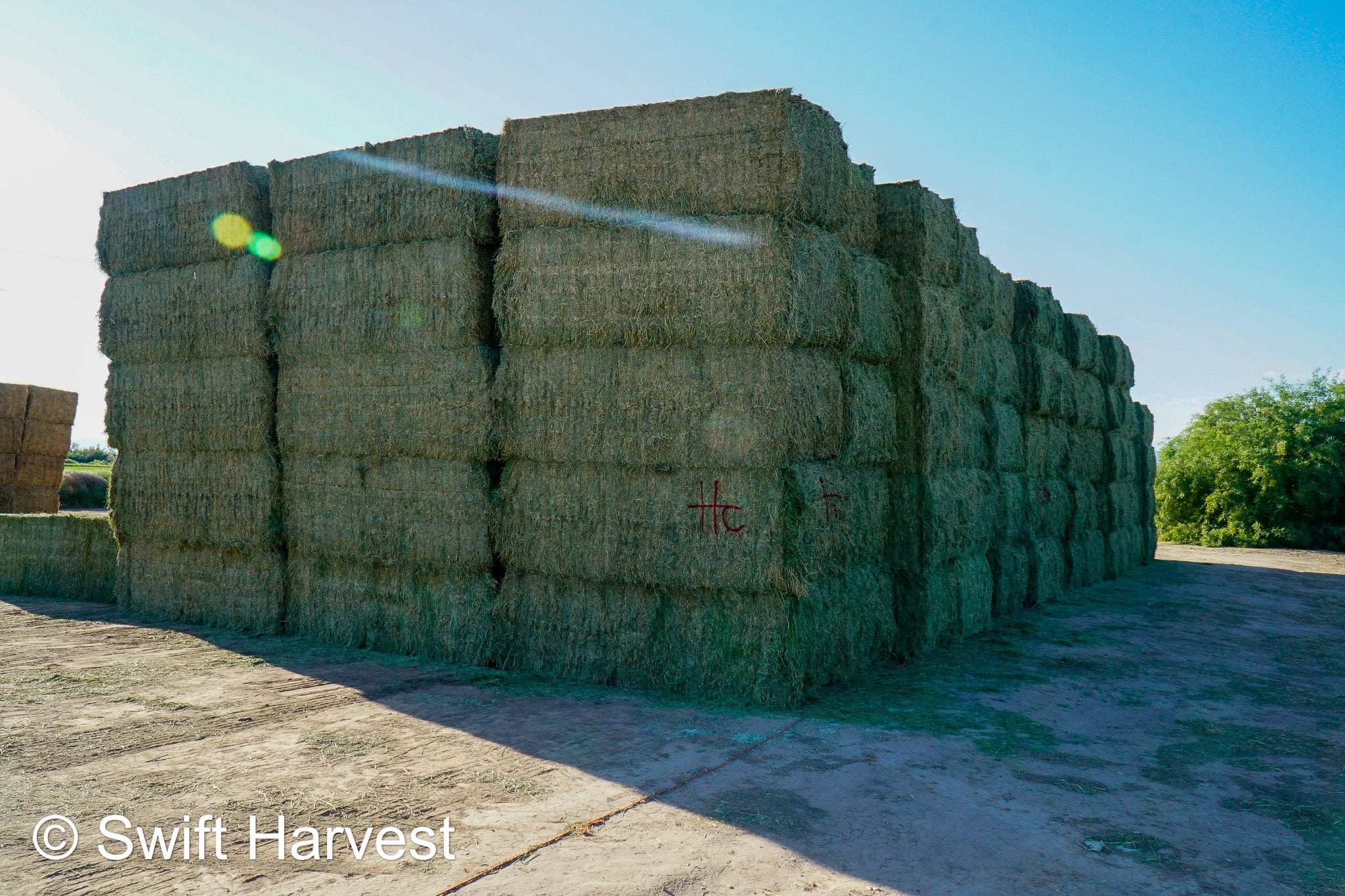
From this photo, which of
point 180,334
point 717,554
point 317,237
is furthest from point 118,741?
point 180,334

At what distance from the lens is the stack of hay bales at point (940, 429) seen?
8594 mm

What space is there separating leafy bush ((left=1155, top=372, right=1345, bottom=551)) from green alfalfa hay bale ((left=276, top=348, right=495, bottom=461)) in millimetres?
23565

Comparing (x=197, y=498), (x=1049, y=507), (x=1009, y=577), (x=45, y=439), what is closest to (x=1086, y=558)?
(x=1049, y=507)

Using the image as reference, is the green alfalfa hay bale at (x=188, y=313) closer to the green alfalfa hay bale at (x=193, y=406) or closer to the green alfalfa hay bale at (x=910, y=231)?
the green alfalfa hay bale at (x=193, y=406)

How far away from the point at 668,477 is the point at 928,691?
8.35ft

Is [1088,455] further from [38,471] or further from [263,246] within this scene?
[38,471]

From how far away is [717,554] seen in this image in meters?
6.68

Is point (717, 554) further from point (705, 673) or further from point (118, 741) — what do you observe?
point (118, 741)

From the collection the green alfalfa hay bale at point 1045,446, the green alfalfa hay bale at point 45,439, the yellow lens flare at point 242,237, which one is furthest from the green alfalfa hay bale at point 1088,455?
the green alfalfa hay bale at point 45,439

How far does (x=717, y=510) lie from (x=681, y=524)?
0.99 feet

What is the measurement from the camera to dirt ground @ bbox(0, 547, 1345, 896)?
12.4ft

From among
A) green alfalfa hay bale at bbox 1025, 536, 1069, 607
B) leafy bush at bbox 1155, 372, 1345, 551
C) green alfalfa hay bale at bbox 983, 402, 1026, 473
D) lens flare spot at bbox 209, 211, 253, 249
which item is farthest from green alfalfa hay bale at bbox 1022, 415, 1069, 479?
leafy bush at bbox 1155, 372, 1345, 551

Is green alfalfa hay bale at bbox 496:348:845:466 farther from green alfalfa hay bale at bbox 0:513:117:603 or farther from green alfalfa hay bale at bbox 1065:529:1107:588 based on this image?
green alfalfa hay bale at bbox 1065:529:1107:588

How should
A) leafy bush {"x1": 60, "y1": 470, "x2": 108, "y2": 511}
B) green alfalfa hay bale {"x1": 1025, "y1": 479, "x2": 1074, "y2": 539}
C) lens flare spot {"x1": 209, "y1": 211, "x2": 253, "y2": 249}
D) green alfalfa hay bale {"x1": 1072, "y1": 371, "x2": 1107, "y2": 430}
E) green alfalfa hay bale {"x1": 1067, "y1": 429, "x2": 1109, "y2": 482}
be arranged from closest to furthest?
lens flare spot {"x1": 209, "y1": 211, "x2": 253, "y2": 249} < green alfalfa hay bale {"x1": 1025, "y1": 479, "x2": 1074, "y2": 539} < green alfalfa hay bale {"x1": 1067, "y1": 429, "x2": 1109, "y2": 482} < green alfalfa hay bale {"x1": 1072, "y1": 371, "x2": 1107, "y2": 430} < leafy bush {"x1": 60, "y1": 470, "x2": 108, "y2": 511}
